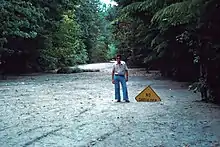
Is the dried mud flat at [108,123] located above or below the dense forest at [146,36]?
below

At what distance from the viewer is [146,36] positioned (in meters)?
25.9

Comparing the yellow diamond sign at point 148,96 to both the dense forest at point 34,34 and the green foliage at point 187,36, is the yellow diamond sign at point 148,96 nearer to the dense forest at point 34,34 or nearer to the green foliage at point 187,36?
the green foliage at point 187,36

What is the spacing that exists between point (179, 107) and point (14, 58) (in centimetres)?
2839

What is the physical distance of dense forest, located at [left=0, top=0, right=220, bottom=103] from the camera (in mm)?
10827

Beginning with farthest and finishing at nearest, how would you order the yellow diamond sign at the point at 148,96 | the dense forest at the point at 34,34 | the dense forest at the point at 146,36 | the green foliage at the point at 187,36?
the dense forest at the point at 34,34
the yellow diamond sign at the point at 148,96
the dense forest at the point at 146,36
the green foliage at the point at 187,36

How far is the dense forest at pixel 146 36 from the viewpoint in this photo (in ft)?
35.5

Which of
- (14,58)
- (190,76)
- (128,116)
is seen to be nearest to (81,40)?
(14,58)

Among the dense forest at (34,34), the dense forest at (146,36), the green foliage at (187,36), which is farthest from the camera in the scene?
the dense forest at (34,34)

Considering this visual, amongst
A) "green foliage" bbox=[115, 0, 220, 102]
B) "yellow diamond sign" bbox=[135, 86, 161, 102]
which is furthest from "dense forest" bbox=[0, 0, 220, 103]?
"yellow diamond sign" bbox=[135, 86, 161, 102]

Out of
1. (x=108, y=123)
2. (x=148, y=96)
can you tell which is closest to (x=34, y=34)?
(x=148, y=96)

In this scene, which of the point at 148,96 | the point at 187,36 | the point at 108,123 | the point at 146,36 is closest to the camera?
the point at 108,123

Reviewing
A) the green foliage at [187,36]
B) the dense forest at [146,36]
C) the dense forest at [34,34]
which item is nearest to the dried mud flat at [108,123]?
the green foliage at [187,36]

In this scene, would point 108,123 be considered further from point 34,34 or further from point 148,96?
point 34,34

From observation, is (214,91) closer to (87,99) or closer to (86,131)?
(87,99)
